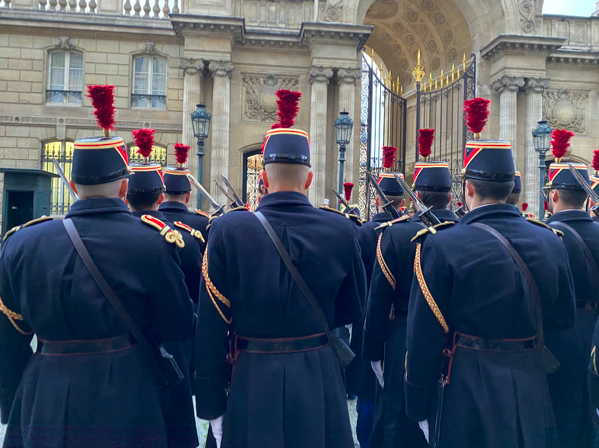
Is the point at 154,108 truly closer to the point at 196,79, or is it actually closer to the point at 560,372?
the point at 196,79

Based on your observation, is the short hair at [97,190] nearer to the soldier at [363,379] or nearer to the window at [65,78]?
the soldier at [363,379]

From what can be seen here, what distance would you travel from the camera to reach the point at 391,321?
4219mm

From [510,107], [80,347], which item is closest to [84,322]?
[80,347]

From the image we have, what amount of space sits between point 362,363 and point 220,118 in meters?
14.1

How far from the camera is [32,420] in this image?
260 centimetres

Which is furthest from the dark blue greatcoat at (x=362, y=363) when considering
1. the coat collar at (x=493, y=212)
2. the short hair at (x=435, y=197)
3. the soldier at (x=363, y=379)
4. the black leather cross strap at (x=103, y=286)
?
→ the black leather cross strap at (x=103, y=286)

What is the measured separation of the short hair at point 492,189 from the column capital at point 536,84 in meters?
18.2

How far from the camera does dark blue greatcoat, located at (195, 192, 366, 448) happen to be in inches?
104

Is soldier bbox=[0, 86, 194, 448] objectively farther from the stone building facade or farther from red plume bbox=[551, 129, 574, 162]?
the stone building facade

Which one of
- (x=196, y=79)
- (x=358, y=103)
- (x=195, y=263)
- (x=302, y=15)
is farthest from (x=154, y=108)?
(x=195, y=263)

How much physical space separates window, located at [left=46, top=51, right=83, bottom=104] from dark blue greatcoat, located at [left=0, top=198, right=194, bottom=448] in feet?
57.4

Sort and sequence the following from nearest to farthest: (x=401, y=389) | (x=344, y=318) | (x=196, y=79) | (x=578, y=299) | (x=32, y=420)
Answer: (x=32, y=420) → (x=344, y=318) → (x=401, y=389) → (x=578, y=299) → (x=196, y=79)

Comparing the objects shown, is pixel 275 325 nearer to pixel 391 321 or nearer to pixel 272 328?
pixel 272 328

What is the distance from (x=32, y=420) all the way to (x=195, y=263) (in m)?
2.20
